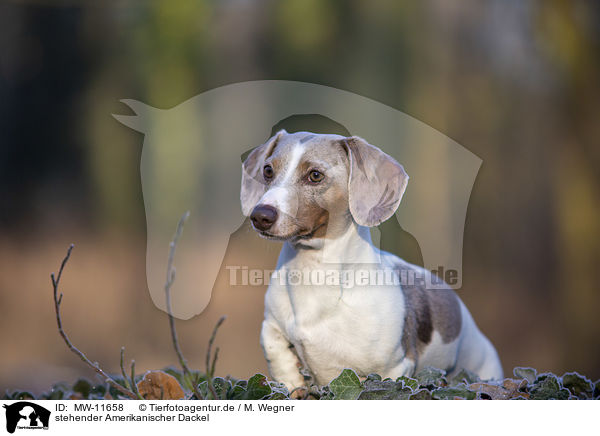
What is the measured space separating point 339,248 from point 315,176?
0.24 meters

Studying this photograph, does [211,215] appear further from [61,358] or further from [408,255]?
[61,358]

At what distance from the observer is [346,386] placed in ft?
5.57

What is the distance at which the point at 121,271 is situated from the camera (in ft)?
12.2

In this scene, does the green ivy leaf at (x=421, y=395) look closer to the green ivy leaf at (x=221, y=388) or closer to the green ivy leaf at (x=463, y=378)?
the green ivy leaf at (x=463, y=378)

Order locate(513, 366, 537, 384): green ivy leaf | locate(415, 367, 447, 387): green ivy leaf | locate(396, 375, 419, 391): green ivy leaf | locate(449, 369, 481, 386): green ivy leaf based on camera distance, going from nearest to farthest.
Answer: locate(396, 375, 419, 391): green ivy leaf, locate(415, 367, 447, 387): green ivy leaf, locate(513, 366, 537, 384): green ivy leaf, locate(449, 369, 481, 386): green ivy leaf

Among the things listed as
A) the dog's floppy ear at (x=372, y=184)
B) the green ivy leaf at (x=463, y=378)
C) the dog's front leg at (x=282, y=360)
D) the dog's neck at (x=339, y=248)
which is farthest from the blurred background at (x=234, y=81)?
the dog's floppy ear at (x=372, y=184)

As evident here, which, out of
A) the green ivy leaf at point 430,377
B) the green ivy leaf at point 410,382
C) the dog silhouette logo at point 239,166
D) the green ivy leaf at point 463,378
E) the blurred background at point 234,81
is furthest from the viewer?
the blurred background at point 234,81

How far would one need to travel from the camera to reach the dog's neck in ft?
6.17

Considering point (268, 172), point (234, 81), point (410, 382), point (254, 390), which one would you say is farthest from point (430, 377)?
point (234, 81)

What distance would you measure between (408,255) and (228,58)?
166cm

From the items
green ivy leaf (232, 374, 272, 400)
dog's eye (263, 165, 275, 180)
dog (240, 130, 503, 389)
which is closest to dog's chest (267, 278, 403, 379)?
dog (240, 130, 503, 389)

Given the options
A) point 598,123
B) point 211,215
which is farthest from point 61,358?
point 598,123
